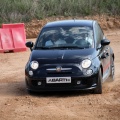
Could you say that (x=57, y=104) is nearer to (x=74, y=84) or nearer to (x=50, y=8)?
(x=74, y=84)

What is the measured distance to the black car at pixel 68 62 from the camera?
1156cm

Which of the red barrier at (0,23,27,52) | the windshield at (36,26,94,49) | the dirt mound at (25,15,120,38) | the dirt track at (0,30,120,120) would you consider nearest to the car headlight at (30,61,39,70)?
the dirt track at (0,30,120,120)

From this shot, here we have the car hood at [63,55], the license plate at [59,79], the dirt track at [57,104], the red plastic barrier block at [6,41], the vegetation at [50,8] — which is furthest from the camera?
the vegetation at [50,8]

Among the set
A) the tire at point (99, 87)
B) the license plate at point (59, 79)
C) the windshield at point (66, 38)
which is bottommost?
the tire at point (99, 87)

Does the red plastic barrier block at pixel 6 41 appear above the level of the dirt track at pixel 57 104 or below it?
below

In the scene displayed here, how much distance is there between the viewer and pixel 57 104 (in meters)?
10.8

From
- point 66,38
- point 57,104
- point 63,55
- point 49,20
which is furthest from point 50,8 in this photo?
point 57,104

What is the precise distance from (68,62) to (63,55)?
30 centimetres

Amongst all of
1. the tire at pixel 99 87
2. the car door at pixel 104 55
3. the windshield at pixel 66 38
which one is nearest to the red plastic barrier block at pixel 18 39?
the car door at pixel 104 55

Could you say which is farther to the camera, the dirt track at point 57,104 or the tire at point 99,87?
the tire at point 99,87

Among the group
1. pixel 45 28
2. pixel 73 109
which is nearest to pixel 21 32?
pixel 45 28

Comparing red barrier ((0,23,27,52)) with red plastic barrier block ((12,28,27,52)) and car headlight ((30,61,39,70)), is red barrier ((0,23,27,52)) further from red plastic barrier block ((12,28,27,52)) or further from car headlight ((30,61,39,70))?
car headlight ((30,61,39,70))

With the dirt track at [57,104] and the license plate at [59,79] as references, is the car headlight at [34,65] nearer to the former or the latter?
the license plate at [59,79]

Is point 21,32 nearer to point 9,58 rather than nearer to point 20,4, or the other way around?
point 9,58
